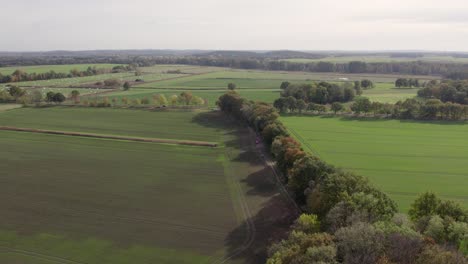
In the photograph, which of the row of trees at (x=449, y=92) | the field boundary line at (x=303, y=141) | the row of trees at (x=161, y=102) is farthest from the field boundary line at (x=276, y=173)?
the row of trees at (x=449, y=92)

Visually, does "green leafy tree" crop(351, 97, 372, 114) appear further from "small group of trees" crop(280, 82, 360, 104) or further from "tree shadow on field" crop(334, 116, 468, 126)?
"small group of trees" crop(280, 82, 360, 104)

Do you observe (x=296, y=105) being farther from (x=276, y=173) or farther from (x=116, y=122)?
(x=276, y=173)

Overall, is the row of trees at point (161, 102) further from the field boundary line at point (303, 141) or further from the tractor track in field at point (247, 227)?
the tractor track in field at point (247, 227)

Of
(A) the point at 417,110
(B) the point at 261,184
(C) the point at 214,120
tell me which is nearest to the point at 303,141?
(B) the point at 261,184

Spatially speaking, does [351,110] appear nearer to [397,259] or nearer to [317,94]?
[317,94]

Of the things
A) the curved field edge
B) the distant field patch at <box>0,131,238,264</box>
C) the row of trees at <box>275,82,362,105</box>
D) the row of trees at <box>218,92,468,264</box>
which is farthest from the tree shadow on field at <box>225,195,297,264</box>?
the row of trees at <box>275,82,362,105</box>
